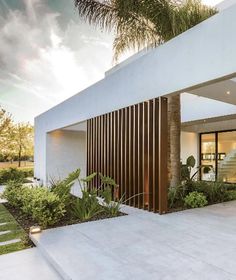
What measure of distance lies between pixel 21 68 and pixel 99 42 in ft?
14.9

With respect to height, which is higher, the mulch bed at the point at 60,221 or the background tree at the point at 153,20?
the background tree at the point at 153,20

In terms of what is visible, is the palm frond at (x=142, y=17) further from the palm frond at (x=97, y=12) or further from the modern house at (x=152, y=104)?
the modern house at (x=152, y=104)

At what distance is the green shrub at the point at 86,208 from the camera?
18.0 feet

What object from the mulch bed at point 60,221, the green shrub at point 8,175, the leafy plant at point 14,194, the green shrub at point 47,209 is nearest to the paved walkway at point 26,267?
the green shrub at point 47,209

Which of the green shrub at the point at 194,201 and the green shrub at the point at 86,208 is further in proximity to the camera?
the green shrub at the point at 194,201

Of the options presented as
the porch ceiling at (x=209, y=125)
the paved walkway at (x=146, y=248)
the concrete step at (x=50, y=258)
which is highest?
the porch ceiling at (x=209, y=125)

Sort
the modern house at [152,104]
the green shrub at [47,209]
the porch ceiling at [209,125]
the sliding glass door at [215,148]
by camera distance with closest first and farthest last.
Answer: the modern house at [152,104] → the green shrub at [47,209] → the porch ceiling at [209,125] → the sliding glass door at [215,148]

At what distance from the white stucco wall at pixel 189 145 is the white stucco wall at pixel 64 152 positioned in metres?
5.82

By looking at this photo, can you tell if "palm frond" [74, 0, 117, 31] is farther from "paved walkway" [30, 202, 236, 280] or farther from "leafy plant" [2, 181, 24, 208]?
"paved walkway" [30, 202, 236, 280]

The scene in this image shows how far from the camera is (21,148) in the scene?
78.7ft

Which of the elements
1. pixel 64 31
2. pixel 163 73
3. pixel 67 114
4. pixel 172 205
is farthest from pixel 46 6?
pixel 172 205

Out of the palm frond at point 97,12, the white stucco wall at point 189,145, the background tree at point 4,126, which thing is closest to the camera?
the palm frond at point 97,12

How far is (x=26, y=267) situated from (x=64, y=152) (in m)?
10.8

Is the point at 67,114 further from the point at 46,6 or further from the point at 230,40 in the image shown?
the point at 230,40
